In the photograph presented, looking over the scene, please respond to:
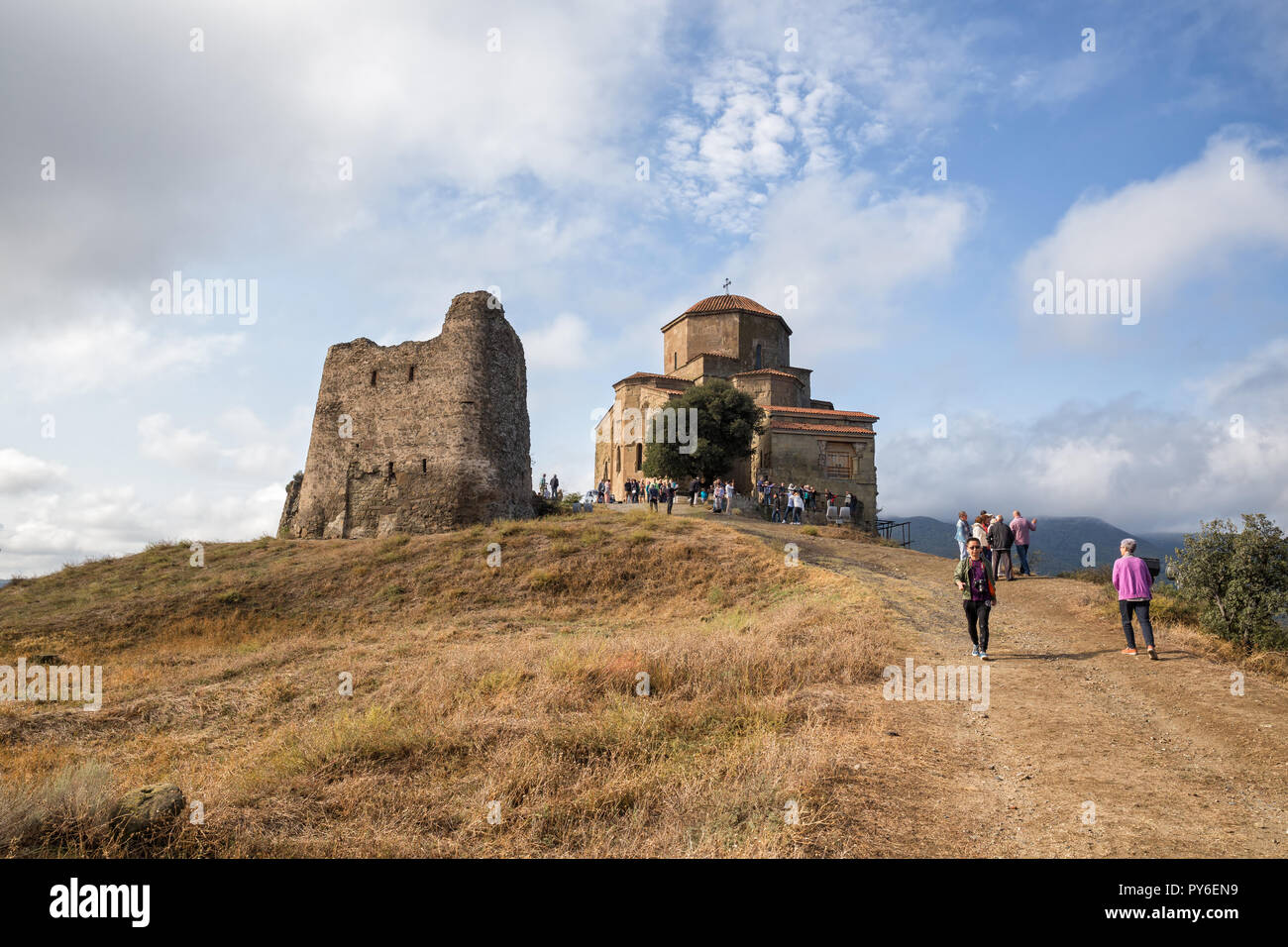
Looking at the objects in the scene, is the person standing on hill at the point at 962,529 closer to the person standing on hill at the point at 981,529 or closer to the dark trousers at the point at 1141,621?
the person standing on hill at the point at 981,529

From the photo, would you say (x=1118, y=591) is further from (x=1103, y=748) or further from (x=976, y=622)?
(x=1103, y=748)

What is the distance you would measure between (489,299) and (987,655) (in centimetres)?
1847

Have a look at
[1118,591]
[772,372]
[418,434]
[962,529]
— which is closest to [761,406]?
[772,372]

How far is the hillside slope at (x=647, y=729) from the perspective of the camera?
5.02 metres

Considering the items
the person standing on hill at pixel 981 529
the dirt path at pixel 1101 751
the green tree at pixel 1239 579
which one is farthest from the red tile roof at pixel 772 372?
the dirt path at pixel 1101 751

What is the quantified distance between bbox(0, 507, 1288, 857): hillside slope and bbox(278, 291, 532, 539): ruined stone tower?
537 cm

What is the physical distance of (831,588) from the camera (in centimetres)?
1562

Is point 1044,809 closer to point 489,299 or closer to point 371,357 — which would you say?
point 489,299

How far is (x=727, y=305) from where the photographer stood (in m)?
45.6

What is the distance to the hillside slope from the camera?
5.02 metres

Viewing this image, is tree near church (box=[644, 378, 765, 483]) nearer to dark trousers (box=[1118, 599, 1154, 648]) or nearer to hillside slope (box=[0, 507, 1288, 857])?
hillside slope (box=[0, 507, 1288, 857])

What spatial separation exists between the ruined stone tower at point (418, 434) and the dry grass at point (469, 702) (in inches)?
81.5

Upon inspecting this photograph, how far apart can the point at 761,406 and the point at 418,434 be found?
22.4 m

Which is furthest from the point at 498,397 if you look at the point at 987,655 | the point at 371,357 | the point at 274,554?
the point at 987,655
